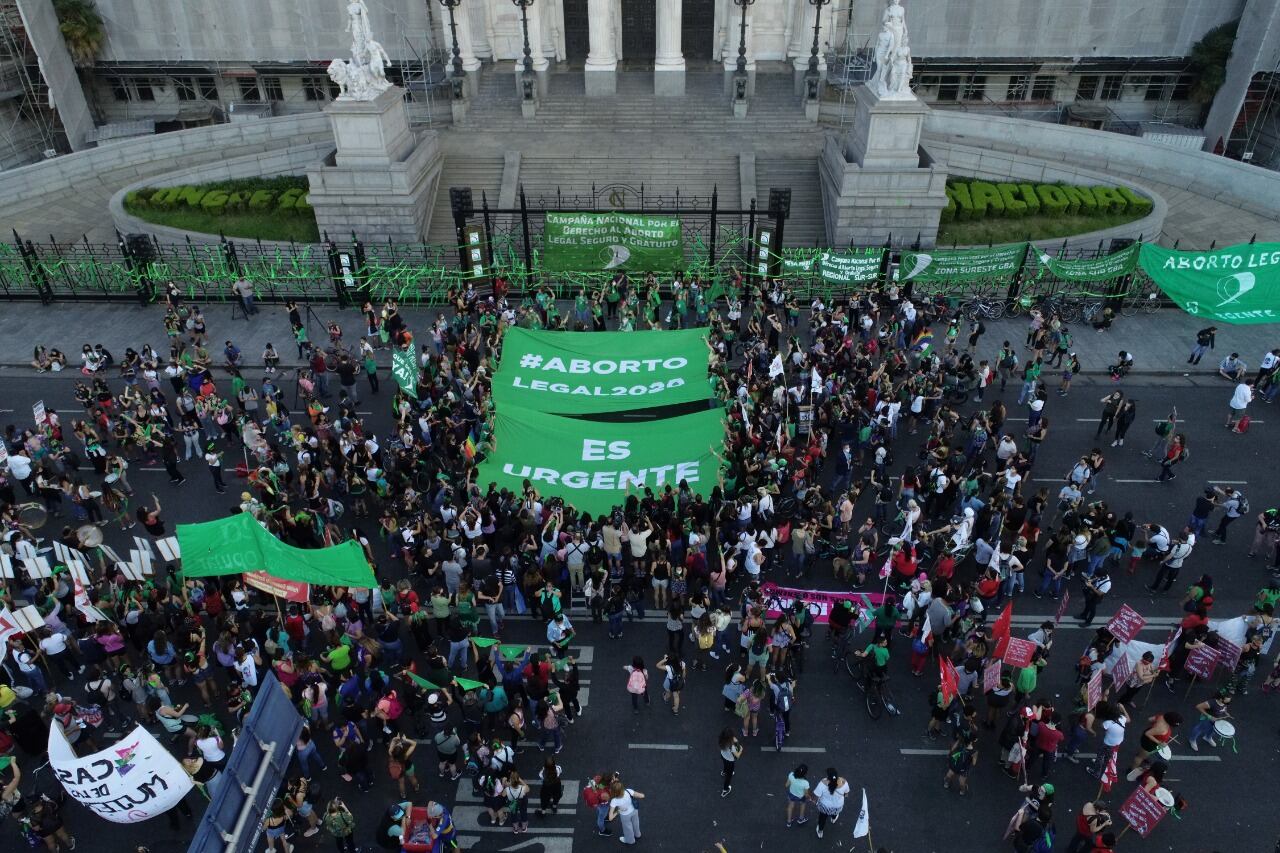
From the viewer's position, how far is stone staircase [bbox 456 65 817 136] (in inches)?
1480

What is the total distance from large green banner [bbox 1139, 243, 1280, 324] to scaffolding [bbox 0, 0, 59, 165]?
46505mm

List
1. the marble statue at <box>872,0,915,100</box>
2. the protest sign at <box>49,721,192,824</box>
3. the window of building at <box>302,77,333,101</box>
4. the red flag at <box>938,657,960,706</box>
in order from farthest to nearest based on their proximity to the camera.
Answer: the window of building at <box>302,77,333,101</box> → the marble statue at <box>872,0,915,100</box> → the red flag at <box>938,657,960,706</box> → the protest sign at <box>49,721,192,824</box>

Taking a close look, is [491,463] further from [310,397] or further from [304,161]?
[304,161]

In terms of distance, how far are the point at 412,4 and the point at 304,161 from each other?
11.5m

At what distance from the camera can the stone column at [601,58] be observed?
38.9 metres

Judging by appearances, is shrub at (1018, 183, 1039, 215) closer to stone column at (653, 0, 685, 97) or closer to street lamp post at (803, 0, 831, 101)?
street lamp post at (803, 0, 831, 101)

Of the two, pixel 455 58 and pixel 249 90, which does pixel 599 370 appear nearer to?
pixel 455 58

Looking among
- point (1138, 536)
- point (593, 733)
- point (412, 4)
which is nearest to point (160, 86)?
point (412, 4)

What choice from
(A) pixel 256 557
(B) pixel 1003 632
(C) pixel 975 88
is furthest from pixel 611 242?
(C) pixel 975 88

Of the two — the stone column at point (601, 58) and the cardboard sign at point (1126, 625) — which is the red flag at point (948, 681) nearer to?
the cardboard sign at point (1126, 625)

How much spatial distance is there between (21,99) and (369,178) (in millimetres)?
25191

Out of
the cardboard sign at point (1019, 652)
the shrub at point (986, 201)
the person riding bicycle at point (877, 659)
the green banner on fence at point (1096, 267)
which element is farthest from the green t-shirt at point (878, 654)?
the shrub at point (986, 201)

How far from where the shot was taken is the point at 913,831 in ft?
43.9

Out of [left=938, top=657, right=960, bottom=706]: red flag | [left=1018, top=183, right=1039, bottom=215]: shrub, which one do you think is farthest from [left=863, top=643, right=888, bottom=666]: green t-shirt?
[left=1018, top=183, right=1039, bottom=215]: shrub
